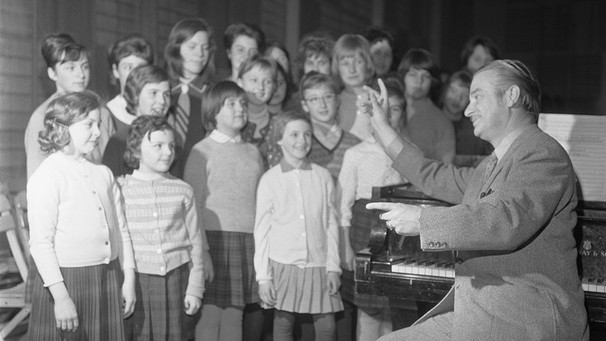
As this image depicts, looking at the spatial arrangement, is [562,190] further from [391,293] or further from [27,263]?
[27,263]

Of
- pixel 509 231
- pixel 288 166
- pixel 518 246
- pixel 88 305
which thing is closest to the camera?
pixel 509 231

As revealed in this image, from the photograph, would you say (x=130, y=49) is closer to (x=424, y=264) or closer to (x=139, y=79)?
(x=139, y=79)

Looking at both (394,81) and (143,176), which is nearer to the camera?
(143,176)

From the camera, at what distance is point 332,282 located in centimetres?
388

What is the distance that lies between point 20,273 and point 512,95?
75.1 inches

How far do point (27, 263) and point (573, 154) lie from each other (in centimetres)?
216

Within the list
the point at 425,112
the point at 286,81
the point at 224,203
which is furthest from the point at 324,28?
the point at 224,203

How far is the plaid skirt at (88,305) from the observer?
300 cm

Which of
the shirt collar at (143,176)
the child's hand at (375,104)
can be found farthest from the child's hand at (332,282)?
the shirt collar at (143,176)

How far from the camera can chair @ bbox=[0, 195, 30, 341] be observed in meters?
3.16

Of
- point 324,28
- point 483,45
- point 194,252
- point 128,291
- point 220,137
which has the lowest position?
point 128,291

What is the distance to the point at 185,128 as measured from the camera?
4039 mm

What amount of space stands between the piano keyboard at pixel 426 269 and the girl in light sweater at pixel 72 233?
3.52 feet

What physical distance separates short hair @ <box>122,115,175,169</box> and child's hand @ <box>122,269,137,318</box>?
1.58 ft
